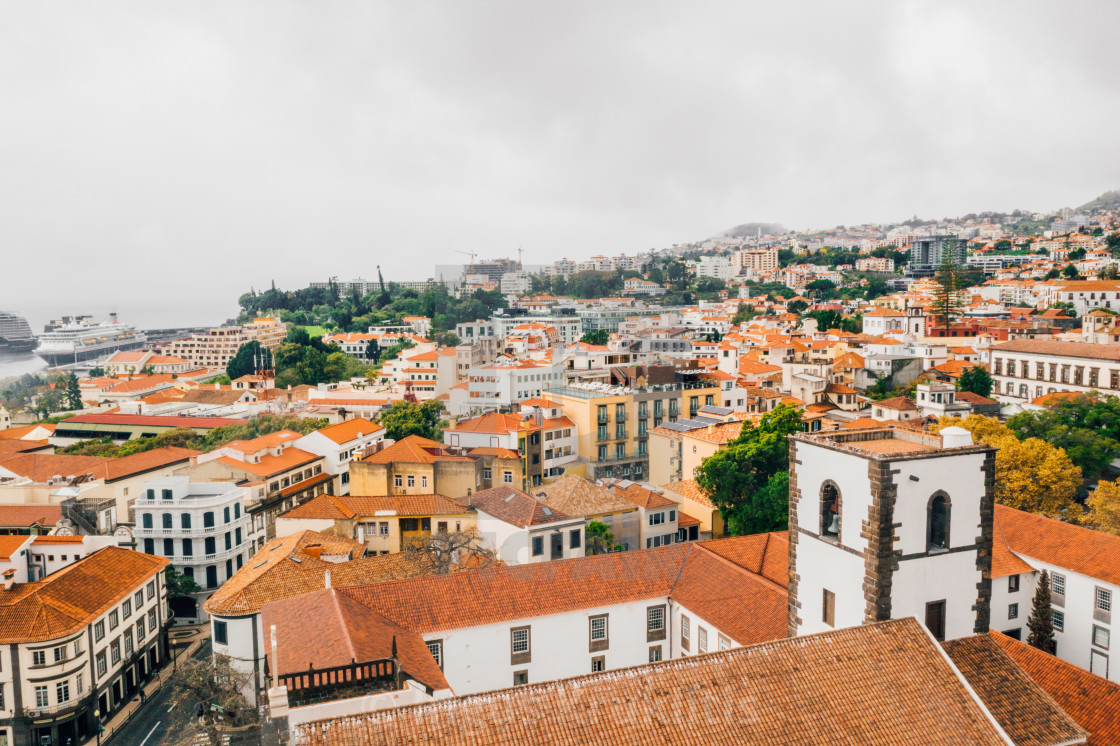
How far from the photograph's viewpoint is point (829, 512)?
15961 mm

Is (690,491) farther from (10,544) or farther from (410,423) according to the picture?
(10,544)

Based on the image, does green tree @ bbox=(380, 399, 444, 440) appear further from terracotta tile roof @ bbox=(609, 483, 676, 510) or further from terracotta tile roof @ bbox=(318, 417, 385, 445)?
terracotta tile roof @ bbox=(609, 483, 676, 510)

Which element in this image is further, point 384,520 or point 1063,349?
point 1063,349

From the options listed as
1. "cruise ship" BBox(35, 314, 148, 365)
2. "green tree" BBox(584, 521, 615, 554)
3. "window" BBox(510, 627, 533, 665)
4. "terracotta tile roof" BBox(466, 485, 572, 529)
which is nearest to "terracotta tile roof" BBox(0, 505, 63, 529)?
"terracotta tile roof" BBox(466, 485, 572, 529)

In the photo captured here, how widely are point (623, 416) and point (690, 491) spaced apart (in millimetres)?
14317

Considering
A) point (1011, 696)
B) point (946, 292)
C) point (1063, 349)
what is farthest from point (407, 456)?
point (946, 292)

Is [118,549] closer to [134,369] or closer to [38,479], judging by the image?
[38,479]

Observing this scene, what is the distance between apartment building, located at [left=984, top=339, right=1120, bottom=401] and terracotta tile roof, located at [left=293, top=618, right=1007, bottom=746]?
48.9 metres

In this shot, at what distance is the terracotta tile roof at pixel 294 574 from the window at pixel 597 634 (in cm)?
713

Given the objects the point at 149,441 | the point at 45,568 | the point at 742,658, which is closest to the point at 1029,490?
the point at 742,658

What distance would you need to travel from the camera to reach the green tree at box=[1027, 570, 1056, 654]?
82.2 feet

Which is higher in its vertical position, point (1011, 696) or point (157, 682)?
point (1011, 696)

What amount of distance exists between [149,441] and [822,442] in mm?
56694

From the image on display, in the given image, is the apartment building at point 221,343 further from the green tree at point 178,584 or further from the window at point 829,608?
the window at point 829,608
